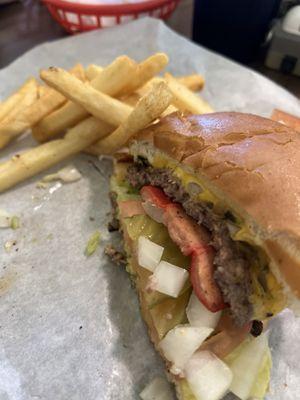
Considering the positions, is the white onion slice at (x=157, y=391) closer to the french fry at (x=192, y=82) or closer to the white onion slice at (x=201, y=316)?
the white onion slice at (x=201, y=316)

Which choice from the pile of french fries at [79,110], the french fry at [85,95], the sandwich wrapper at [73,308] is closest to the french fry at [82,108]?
the pile of french fries at [79,110]

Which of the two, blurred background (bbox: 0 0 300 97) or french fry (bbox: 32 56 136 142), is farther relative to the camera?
blurred background (bbox: 0 0 300 97)

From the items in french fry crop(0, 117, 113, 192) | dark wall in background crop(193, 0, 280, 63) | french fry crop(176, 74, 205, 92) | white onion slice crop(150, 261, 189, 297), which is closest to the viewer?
white onion slice crop(150, 261, 189, 297)

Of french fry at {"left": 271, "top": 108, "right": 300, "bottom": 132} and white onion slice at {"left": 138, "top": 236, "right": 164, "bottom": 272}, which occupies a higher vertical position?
french fry at {"left": 271, "top": 108, "right": 300, "bottom": 132}

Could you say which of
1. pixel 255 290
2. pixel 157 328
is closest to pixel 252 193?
pixel 255 290

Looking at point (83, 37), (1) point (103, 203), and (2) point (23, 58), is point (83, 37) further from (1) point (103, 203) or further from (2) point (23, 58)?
(1) point (103, 203)

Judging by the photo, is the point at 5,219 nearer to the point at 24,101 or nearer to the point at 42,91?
the point at 24,101

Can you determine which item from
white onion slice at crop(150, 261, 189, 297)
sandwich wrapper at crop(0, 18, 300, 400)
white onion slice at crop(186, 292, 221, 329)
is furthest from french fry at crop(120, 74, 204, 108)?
white onion slice at crop(186, 292, 221, 329)

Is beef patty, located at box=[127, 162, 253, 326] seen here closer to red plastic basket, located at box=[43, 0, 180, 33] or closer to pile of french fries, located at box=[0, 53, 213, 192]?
pile of french fries, located at box=[0, 53, 213, 192]
